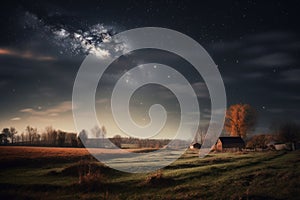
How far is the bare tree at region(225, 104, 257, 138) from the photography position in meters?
87.4

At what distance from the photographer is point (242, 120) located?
288 ft

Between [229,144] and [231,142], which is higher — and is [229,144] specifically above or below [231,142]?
below

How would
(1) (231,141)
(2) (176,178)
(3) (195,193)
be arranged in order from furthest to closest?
(1) (231,141) → (2) (176,178) → (3) (195,193)

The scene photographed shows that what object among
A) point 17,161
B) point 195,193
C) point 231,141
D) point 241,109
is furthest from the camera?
point 241,109

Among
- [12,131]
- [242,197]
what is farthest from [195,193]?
[12,131]

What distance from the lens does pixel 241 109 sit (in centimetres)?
8850

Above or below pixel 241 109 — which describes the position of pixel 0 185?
below

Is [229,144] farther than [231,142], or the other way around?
[231,142]

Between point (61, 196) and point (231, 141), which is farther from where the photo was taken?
point (231, 141)

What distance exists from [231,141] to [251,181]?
60.7 metres

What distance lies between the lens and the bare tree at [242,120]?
87.4 m

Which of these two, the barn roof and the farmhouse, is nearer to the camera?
the farmhouse

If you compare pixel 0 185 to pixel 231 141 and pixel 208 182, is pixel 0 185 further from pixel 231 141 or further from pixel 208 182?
pixel 231 141

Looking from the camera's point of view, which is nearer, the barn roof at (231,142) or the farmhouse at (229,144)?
the farmhouse at (229,144)
